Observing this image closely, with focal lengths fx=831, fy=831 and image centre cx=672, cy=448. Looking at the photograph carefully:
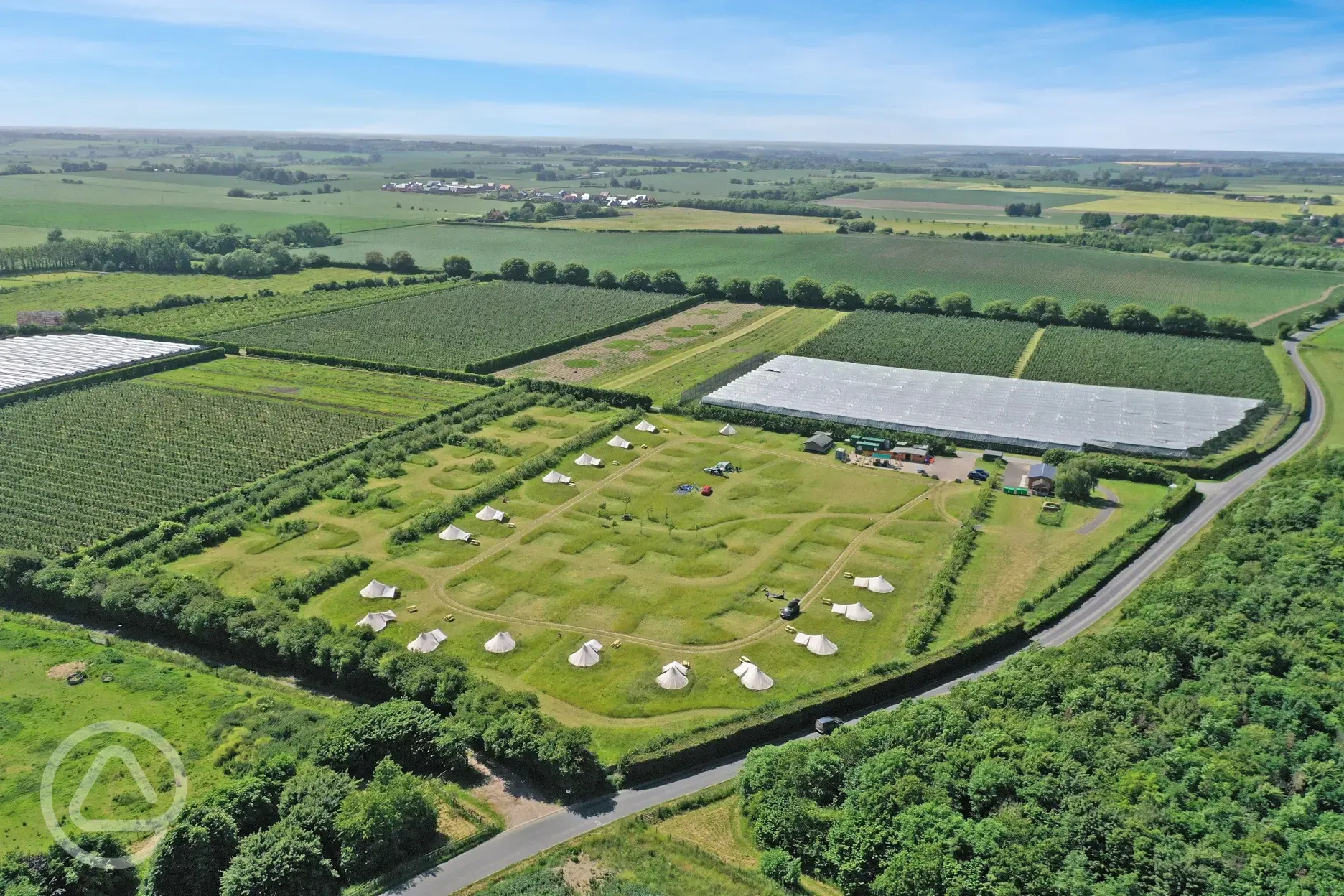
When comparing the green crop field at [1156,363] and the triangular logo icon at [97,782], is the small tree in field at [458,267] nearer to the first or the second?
the green crop field at [1156,363]

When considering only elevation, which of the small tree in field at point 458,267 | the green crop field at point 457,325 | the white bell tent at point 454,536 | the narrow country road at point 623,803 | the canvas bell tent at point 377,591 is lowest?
the narrow country road at point 623,803

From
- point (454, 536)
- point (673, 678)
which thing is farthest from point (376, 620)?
point (673, 678)

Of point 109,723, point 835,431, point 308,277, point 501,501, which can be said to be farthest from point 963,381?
point 308,277

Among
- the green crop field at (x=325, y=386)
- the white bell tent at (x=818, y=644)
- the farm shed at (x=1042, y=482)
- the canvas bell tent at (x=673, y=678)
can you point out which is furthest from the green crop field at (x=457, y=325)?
the white bell tent at (x=818, y=644)

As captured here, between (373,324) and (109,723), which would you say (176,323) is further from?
(109,723)

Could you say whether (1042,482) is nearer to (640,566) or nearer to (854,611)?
(854,611)

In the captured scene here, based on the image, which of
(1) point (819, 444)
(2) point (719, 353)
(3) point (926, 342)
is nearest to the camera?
(1) point (819, 444)
